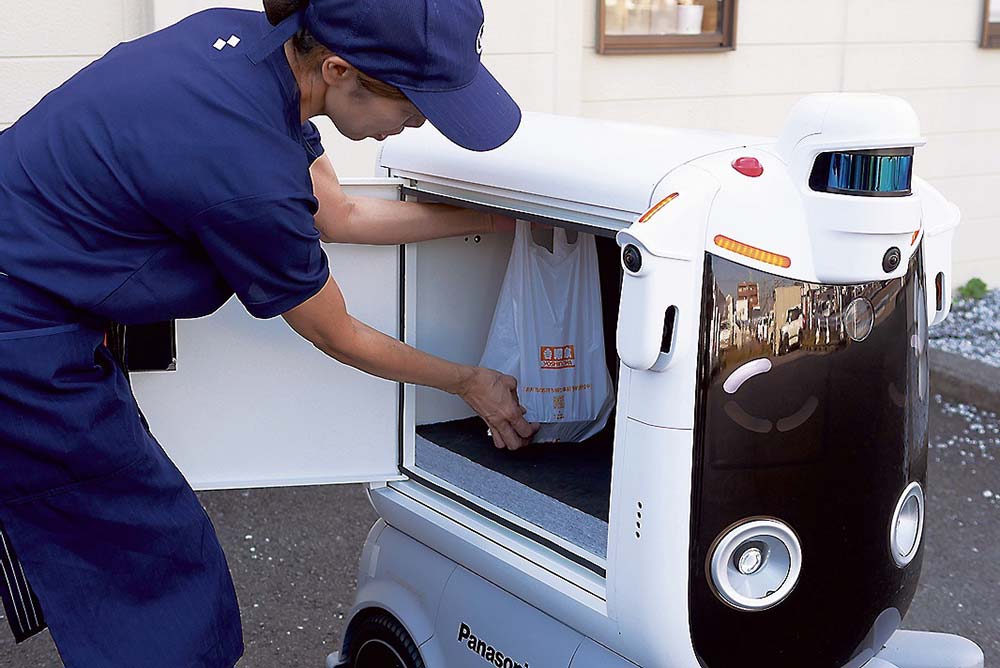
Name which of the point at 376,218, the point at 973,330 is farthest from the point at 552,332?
the point at 973,330

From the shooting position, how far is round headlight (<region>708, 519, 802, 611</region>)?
5.89 feet

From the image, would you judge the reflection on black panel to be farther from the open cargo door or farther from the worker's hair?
the open cargo door

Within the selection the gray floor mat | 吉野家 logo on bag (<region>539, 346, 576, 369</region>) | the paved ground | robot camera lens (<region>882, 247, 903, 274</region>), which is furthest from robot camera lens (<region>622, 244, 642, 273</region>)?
the paved ground

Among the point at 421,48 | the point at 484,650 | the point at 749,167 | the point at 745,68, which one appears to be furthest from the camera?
the point at 745,68

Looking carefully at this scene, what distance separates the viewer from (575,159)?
1.93 metres

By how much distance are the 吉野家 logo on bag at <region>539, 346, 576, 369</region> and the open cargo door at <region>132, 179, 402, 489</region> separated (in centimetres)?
34

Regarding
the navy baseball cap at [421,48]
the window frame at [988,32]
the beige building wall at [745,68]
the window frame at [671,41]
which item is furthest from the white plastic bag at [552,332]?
the window frame at [988,32]

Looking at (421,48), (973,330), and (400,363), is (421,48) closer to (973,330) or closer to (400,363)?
(400,363)

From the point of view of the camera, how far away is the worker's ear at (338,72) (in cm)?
167

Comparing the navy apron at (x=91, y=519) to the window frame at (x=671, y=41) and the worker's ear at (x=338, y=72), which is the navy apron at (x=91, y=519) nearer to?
the worker's ear at (x=338, y=72)

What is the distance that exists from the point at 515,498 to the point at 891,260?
0.89m

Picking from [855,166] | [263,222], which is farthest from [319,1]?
[855,166]

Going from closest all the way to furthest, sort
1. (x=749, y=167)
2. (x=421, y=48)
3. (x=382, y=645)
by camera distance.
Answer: (x=421, y=48)
(x=749, y=167)
(x=382, y=645)

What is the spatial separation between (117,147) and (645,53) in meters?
4.17
